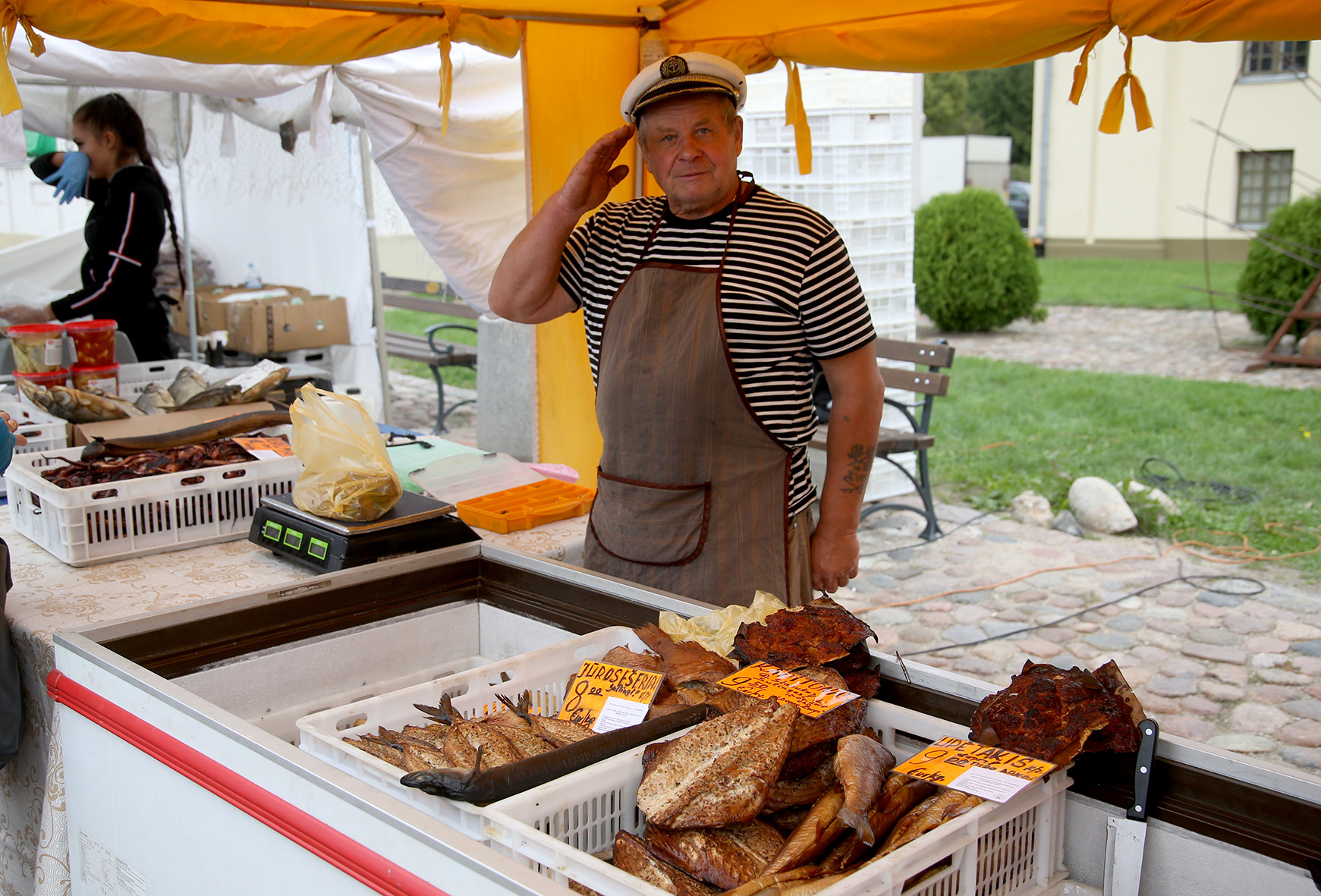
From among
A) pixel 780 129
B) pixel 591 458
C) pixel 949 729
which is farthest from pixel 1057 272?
pixel 949 729

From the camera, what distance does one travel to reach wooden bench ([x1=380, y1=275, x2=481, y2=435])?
8.48 meters

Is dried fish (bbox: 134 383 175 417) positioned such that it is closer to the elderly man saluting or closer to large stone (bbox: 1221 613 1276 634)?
the elderly man saluting

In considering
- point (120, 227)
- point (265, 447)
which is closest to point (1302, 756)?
point (265, 447)

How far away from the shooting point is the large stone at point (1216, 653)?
4586mm

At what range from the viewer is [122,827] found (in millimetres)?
1795

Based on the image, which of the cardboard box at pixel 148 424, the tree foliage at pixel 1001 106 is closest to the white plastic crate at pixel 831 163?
the cardboard box at pixel 148 424

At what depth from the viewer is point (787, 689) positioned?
1555mm

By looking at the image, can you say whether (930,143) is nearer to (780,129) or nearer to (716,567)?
(780,129)

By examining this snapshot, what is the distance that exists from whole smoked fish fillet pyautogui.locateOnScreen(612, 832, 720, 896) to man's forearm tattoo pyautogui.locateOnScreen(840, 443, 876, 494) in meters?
1.60

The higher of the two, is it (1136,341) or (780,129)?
(780,129)

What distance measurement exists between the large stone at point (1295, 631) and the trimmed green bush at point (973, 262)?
866 cm

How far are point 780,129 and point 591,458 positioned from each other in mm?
2651

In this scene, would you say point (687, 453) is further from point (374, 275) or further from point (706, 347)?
point (374, 275)

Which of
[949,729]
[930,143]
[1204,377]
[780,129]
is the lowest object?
[1204,377]
